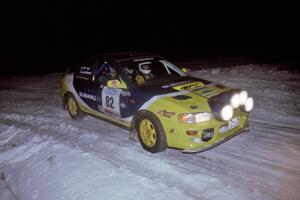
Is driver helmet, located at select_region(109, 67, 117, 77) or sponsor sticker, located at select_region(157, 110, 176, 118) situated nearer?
sponsor sticker, located at select_region(157, 110, 176, 118)

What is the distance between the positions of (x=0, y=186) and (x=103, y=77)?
105 inches

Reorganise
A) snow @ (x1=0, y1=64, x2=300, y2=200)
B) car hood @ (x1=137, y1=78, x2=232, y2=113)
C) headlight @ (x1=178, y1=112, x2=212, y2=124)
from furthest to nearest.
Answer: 1. car hood @ (x1=137, y1=78, x2=232, y2=113)
2. headlight @ (x1=178, y1=112, x2=212, y2=124)
3. snow @ (x1=0, y1=64, x2=300, y2=200)

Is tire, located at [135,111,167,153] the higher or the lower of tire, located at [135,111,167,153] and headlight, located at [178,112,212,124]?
the lower

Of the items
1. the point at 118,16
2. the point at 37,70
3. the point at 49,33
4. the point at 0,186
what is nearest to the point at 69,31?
the point at 49,33

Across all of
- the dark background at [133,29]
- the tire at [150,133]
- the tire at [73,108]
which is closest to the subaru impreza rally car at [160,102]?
the tire at [150,133]

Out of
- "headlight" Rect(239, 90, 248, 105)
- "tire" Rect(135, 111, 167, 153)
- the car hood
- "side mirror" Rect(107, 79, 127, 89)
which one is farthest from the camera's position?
"side mirror" Rect(107, 79, 127, 89)

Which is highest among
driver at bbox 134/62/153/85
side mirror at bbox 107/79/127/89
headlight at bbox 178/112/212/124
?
driver at bbox 134/62/153/85

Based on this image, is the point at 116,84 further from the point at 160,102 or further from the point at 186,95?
the point at 186,95

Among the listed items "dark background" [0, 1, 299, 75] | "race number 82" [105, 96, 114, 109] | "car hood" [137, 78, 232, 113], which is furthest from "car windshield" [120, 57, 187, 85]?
"dark background" [0, 1, 299, 75]

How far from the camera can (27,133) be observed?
23.7 ft

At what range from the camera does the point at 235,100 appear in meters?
5.45

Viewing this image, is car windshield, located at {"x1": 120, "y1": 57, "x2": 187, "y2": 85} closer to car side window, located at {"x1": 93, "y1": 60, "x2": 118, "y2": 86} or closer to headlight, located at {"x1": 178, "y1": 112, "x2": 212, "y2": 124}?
car side window, located at {"x1": 93, "y1": 60, "x2": 118, "y2": 86}

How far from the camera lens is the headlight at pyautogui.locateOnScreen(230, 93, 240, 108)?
5400 millimetres

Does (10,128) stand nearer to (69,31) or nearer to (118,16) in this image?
(69,31)
